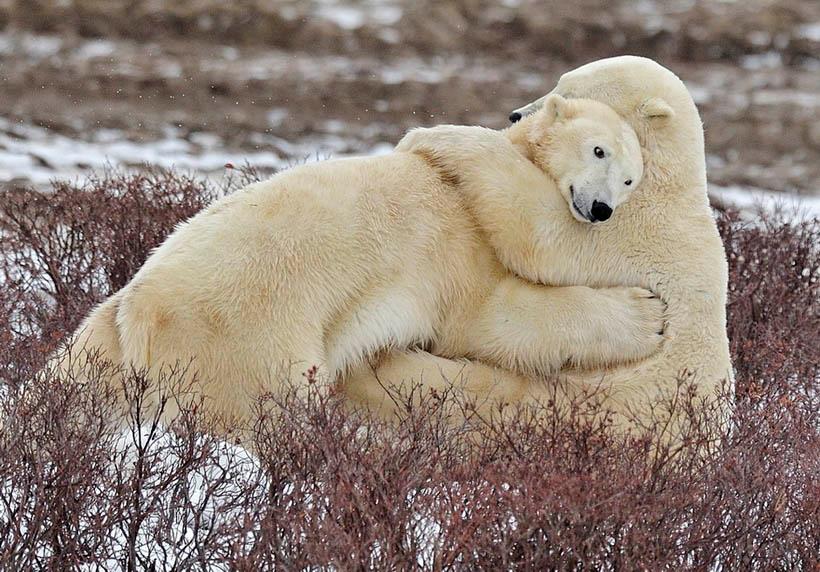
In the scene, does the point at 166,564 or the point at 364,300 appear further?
the point at 364,300

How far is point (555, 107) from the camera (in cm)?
364

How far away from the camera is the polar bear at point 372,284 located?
10.8 ft

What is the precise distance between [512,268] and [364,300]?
0.46m

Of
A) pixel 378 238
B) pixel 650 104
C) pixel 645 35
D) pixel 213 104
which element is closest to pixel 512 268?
pixel 378 238

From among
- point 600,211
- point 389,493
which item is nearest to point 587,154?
point 600,211

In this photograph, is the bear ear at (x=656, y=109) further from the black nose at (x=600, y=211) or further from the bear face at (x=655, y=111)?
the black nose at (x=600, y=211)

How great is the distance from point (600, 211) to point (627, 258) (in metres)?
0.24

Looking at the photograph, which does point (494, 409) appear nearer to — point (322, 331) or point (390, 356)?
point (390, 356)

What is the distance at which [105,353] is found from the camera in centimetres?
339

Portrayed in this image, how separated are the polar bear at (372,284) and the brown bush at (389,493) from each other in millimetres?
172

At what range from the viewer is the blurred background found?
36.1ft

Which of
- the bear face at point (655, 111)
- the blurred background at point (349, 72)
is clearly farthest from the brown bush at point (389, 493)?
the blurred background at point (349, 72)

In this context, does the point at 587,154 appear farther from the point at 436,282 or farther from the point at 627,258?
the point at 436,282

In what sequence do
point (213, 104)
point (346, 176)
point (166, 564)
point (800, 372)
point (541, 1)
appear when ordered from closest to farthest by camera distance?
point (166, 564) → point (346, 176) → point (800, 372) → point (213, 104) → point (541, 1)
